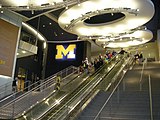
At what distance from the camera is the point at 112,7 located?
1468 centimetres

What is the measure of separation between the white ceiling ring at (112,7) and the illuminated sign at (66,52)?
165 inches

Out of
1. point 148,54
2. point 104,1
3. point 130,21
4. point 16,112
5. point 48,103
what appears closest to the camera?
point 16,112

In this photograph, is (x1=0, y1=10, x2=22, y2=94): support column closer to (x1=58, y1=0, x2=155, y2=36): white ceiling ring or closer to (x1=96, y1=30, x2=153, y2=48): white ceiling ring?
(x1=58, y1=0, x2=155, y2=36): white ceiling ring

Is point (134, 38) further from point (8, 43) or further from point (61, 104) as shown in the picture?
point (61, 104)

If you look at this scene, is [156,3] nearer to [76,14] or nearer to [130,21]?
[130,21]

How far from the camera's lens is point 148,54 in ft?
88.8

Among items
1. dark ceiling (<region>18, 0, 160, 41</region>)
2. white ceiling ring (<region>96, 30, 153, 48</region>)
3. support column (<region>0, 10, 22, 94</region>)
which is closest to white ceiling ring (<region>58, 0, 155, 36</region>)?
dark ceiling (<region>18, 0, 160, 41</region>)

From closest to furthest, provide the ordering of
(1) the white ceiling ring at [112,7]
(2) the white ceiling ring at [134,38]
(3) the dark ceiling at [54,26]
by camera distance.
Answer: (1) the white ceiling ring at [112,7], (2) the white ceiling ring at [134,38], (3) the dark ceiling at [54,26]

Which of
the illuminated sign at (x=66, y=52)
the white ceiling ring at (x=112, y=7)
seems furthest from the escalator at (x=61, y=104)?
the illuminated sign at (x=66, y=52)

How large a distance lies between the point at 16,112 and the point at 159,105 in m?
5.23

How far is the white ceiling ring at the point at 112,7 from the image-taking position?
14.0m

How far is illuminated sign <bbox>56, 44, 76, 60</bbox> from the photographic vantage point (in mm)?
23922

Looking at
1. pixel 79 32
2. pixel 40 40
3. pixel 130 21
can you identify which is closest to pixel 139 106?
pixel 130 21

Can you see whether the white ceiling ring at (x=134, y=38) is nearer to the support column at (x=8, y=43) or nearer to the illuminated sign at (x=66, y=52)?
the illuminated sign at (x=66, y=52)
